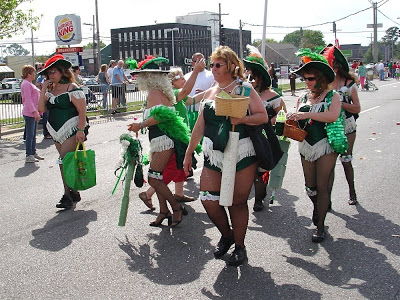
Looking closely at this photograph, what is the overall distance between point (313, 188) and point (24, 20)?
15435 mm

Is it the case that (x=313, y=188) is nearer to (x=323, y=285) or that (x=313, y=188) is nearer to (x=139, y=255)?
(x=323, y=285)

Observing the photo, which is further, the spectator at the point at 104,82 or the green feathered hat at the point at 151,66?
the spectator at the point at 104,82

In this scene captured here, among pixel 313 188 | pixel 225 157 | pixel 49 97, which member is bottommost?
pixel 313 188

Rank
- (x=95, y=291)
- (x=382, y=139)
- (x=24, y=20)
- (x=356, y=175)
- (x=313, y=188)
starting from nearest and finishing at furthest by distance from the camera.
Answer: (x=95, y=291) < (x=313, y=188) < (x=356, y=175) < (x=382, y=139) < (x=24, y=20)

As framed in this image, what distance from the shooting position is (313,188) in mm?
5305

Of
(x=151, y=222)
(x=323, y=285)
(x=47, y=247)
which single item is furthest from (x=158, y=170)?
(x=323, y=285)

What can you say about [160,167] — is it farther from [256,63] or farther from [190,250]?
[256,63]

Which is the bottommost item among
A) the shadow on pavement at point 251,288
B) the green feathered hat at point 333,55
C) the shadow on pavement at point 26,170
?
the shadow on pavement at point 251,288

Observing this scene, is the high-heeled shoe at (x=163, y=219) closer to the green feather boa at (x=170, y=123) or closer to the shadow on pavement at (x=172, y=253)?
the shadow on pavement at (x=172, y=253)

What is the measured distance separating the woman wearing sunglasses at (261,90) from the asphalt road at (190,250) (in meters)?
0.26

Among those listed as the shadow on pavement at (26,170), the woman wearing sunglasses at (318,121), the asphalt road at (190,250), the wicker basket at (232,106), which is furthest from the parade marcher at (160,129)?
the shadow on pavement at (26,170)

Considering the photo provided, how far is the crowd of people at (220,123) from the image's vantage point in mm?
4297

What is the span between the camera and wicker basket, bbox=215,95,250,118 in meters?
3.97

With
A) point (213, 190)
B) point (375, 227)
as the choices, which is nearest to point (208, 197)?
point (213, 190)
